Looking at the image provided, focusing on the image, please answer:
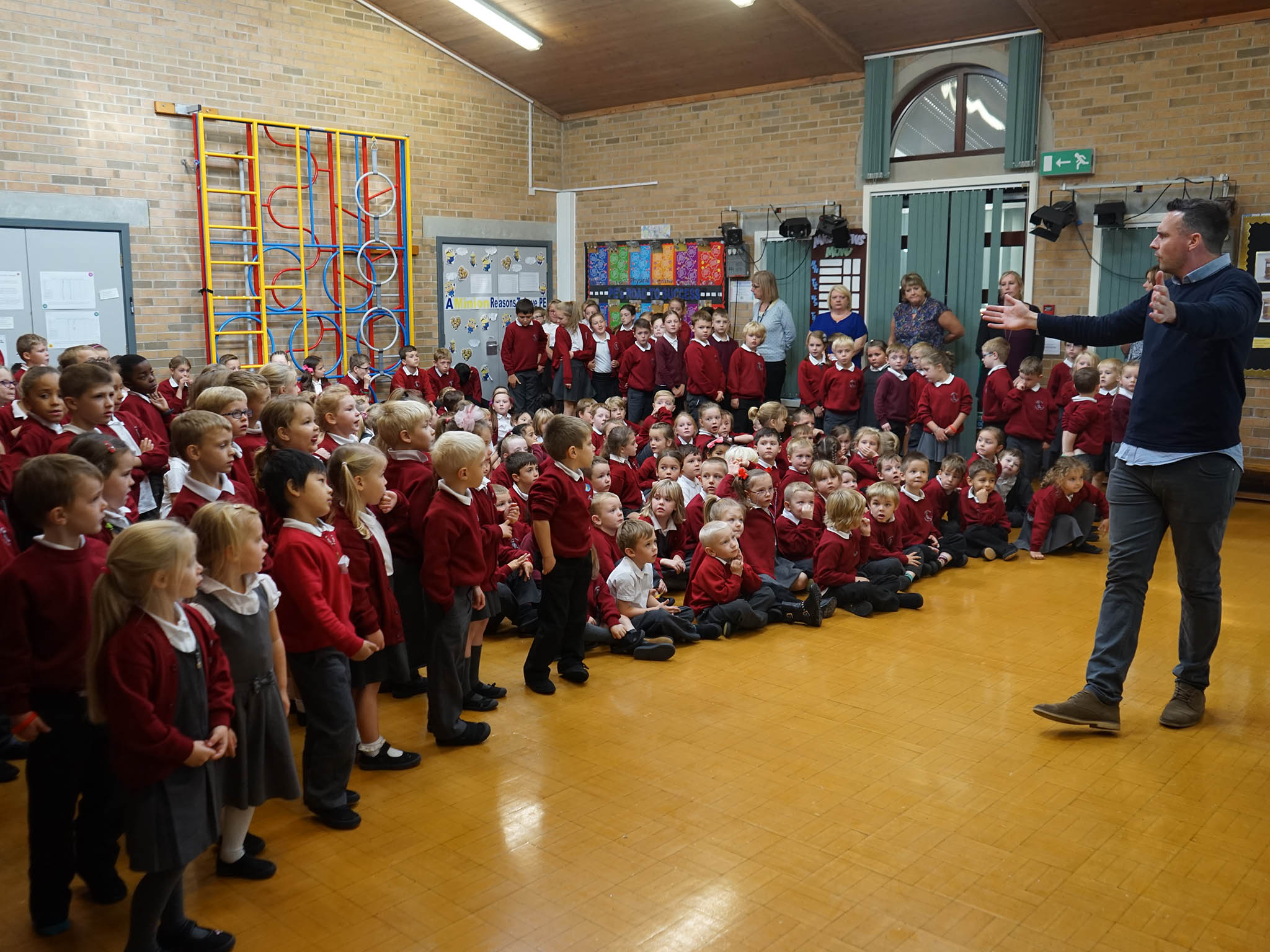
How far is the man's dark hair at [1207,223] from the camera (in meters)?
3.77

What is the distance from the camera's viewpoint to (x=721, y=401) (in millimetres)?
10430

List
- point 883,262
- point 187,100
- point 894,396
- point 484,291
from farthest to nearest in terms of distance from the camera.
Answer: point 484,291, point 883,262, point 187,100, point 894,396

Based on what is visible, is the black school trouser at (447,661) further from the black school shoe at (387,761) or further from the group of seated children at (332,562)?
the black school shoe at (387,761)

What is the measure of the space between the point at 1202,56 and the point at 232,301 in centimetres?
922

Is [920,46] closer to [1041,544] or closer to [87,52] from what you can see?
[1041,544]

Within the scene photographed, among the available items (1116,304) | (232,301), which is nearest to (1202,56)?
(1116,304)

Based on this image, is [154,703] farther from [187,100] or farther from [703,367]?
[187,100]

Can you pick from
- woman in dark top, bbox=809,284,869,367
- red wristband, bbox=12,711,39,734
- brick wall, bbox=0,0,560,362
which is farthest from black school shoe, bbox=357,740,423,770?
brick wall, bbox=0,0,560,362

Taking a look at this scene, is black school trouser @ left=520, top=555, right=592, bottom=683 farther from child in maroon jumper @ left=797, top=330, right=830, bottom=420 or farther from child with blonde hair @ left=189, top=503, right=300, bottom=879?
child in maroon jumper @ left=797, top=330, right=830, bottom=420

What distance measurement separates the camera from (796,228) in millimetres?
11031

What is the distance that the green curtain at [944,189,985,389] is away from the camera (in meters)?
10.1

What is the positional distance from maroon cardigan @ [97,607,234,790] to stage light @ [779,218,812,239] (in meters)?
9.46

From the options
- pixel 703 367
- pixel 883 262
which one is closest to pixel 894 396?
pixel 703 367

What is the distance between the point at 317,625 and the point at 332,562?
204 millimetres
